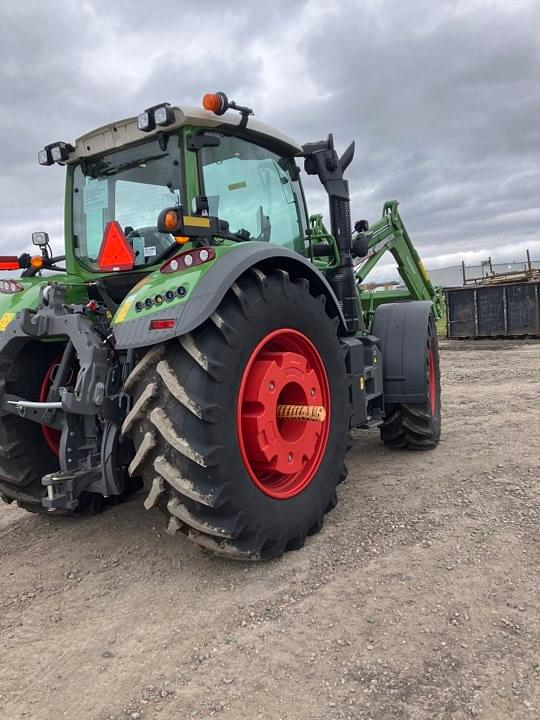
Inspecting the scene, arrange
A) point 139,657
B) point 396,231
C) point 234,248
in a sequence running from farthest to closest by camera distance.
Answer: point 396,231
point 234,248
point 139,657

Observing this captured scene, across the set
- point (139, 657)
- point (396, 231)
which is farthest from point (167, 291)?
point (396, 231)

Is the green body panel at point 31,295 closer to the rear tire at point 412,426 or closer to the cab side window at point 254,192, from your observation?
the cab side window at point 254,192

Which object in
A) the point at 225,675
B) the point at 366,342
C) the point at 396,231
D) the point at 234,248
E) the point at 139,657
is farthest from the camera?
the point at 396,231

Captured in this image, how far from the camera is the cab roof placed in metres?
3.20

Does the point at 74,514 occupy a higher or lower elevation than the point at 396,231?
lower

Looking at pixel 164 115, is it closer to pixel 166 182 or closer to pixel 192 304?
pixel 166 182

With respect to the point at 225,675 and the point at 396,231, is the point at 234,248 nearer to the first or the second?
the point at 225,675

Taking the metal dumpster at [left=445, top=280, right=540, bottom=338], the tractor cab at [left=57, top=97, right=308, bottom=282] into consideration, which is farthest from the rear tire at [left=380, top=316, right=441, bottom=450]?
the metal dumpster at [left=445, top=280, right=540, bottom=338]

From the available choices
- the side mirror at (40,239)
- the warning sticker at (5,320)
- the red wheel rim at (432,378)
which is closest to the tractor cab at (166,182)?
the side mirror at (40,239)

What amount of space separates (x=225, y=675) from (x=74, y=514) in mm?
1986

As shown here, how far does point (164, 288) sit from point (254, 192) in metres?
1.46

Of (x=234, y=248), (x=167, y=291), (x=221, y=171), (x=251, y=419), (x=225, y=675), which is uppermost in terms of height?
(x=221, y=171)

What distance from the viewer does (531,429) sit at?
18.0 ft

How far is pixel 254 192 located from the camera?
3836 mm
